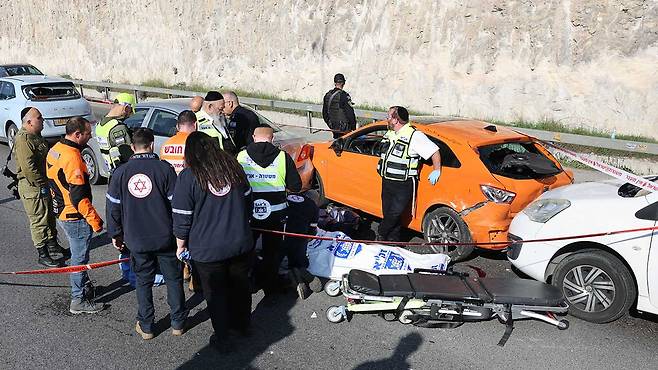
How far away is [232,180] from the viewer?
413 centimetres

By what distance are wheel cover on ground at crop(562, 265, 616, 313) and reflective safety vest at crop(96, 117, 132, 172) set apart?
4631 mm

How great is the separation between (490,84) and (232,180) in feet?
40.4

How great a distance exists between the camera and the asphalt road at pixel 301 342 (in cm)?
443

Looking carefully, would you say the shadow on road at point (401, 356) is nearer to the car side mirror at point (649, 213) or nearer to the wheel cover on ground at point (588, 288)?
the wheel cover on ground at point (588, 288)

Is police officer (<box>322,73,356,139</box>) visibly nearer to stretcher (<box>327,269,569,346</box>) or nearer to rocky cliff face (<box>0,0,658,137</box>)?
stretcher (<box>327,269,569,346</box>)

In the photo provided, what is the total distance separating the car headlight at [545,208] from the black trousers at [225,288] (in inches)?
114

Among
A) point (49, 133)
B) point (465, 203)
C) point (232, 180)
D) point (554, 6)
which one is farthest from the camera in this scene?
point (554, 6)

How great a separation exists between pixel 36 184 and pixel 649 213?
246 inches

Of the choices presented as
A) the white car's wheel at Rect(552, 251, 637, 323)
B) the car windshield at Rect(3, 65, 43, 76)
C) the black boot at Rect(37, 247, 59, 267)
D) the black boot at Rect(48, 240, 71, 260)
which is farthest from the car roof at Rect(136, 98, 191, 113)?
the car windshield at Rect(3, 65, 43, 76)

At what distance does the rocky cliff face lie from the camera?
13094 millimetres

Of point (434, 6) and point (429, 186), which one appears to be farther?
point (434, 6)

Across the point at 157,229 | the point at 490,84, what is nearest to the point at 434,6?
the point at 490,84

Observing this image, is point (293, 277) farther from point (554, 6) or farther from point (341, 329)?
point (554, 6)

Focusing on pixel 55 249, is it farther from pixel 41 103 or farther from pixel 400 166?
pixel 41 103
